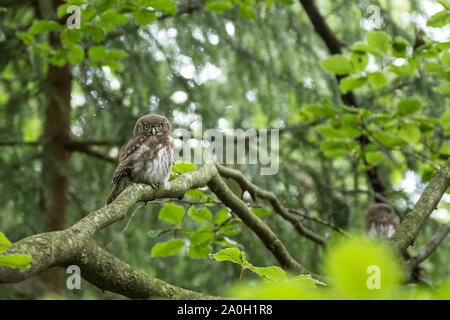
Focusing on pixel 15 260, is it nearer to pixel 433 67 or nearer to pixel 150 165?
pixel 150 165

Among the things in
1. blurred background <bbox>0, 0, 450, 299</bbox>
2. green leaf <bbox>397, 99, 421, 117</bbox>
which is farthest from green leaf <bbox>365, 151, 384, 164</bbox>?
green leaf <bbox>397, 99, 421, 117</bbox>

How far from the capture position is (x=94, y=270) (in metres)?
0.95

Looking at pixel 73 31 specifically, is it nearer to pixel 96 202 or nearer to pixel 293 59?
pixel 96 202

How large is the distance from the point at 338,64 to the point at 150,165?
0.92 meters

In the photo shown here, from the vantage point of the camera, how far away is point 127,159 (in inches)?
82.9

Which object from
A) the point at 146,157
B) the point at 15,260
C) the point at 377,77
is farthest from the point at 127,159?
the point at 15,260

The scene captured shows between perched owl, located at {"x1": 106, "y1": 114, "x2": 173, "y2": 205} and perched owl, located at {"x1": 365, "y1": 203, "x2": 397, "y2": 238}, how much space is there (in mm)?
1462

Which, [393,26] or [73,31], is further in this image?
[393,26]

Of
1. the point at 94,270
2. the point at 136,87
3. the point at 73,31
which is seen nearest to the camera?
the point at 94,270

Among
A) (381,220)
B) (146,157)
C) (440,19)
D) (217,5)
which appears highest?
(217,5)

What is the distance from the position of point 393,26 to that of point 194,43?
4.75ft

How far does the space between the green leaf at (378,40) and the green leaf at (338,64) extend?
0.45 ft

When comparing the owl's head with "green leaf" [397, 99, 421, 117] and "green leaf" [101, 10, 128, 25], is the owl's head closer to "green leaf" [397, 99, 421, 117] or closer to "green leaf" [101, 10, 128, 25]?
"green leaf" [101, 10, 128, 25]

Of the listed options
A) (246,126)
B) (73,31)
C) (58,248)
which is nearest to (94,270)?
(58,248)
